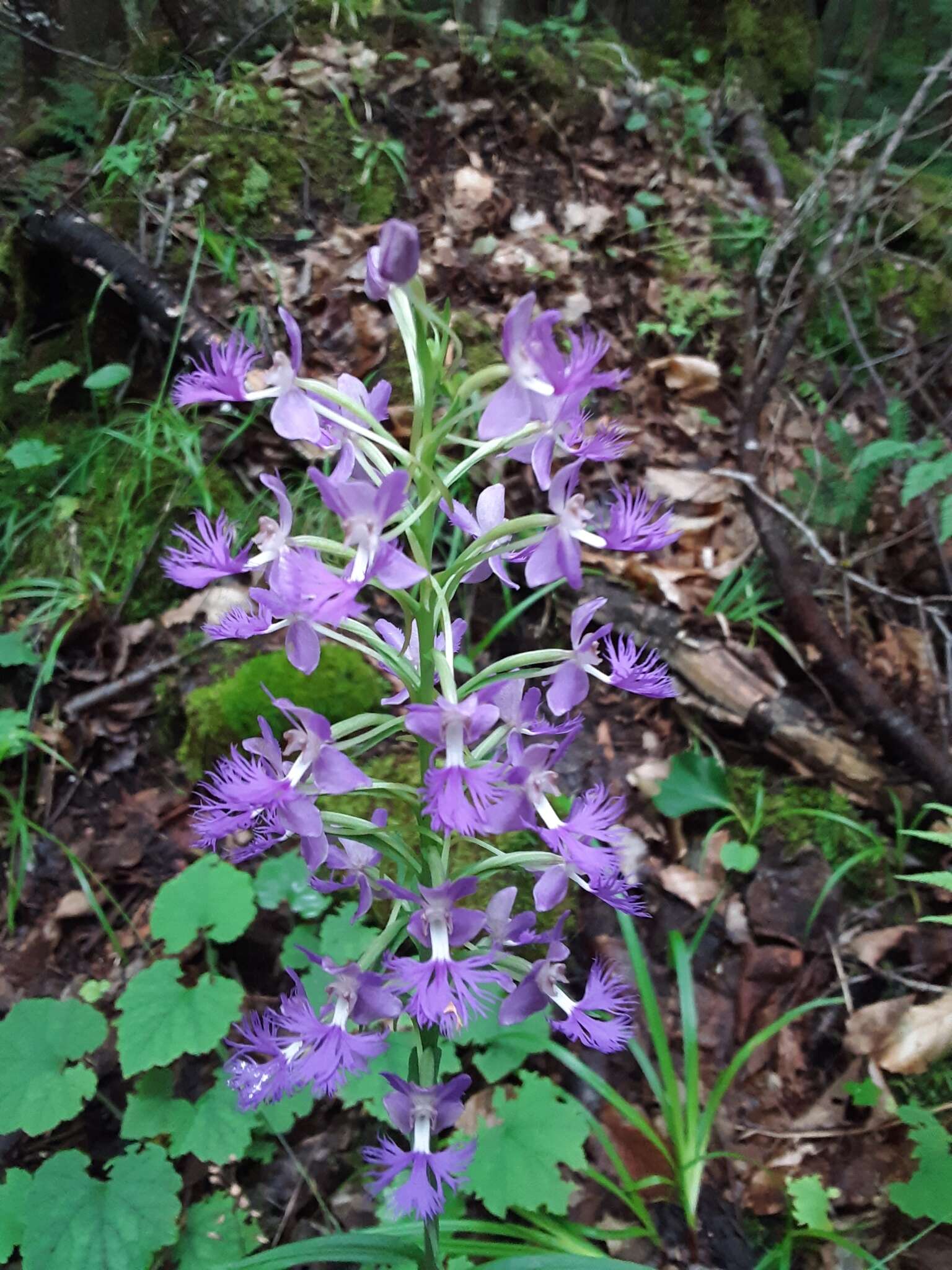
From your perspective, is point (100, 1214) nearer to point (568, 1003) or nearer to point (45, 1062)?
point (45, 1062)

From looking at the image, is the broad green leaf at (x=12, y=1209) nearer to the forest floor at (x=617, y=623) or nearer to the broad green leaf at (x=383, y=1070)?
the forest floor at (x=617, y=623)

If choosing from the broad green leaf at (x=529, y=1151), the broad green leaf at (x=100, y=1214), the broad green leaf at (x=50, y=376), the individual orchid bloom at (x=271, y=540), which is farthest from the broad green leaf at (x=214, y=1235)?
the broad green leaf at (x=50, y=376)

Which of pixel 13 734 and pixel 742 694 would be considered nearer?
pixel 13 734

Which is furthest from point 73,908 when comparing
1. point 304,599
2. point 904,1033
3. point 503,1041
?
point 904,1033

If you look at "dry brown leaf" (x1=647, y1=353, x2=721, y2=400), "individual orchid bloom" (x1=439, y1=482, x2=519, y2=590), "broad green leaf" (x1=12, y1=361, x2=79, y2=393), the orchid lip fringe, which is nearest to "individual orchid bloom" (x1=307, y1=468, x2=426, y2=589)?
the orchid lip fringe

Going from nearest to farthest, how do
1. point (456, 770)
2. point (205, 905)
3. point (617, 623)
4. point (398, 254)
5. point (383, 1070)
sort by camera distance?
1. point (398, 254)
2. point (456, 770)
3. point (383, 1070)
4. point (205, 905)
5. point (617, 623)

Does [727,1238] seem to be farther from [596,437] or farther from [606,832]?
[596,437]

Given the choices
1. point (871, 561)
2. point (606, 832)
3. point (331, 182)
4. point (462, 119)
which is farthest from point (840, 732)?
point (462, 119)

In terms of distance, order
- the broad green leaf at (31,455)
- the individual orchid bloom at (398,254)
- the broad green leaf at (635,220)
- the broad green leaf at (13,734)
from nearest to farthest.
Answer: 1. the individual orchid bloom at (398,254)
2. the broad green leaf at (13,734)
3. the broad green leaf at (31,455)
4. the broad green leaf at (635,220)
